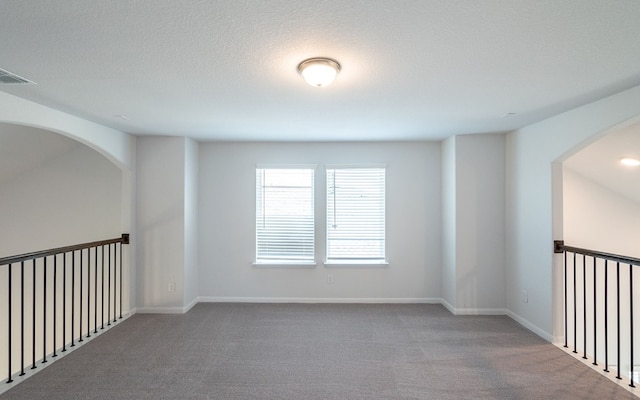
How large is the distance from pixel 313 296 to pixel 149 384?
2.53 meters

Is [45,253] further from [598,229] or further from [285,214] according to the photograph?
[598,229]

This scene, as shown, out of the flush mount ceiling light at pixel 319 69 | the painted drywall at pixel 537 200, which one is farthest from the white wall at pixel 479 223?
the flush mount ceiling light at pixel 319 69

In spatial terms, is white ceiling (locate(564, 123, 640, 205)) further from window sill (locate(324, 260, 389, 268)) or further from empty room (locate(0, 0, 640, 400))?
window sill (locate(324, 260, 389, 268))

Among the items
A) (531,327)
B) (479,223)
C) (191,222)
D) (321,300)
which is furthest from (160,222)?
(531,327)

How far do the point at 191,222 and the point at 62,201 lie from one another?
1910mm

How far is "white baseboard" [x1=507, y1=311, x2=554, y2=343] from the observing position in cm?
348

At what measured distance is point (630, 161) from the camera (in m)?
3.58

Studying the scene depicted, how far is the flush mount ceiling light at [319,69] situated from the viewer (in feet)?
6.63

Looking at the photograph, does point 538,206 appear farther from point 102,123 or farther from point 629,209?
point 102,123

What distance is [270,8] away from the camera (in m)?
1.49

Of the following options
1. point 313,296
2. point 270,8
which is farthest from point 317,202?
point 270,8

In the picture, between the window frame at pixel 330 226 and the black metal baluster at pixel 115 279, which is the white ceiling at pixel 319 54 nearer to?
the window frame at pixel 330 226

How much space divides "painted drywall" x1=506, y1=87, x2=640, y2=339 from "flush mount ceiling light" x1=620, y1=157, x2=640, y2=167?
0.93 metres

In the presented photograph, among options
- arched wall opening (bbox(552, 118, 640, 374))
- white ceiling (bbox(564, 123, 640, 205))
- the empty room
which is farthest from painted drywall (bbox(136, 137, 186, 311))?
white ceiling (bbox(564, 123, 640, 205))
